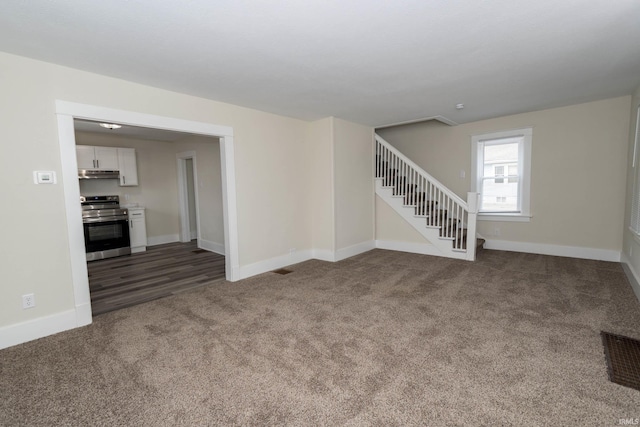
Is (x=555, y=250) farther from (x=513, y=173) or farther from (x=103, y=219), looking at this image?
(x=103, y=219)

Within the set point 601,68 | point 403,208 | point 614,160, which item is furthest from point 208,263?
point 614,160

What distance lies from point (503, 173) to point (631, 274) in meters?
2.41

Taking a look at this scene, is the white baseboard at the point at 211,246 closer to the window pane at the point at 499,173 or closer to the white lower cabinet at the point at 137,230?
the white lower cabinet at the point at 137,230

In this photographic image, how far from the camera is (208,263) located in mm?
5129

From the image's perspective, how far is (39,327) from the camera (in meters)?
2.62

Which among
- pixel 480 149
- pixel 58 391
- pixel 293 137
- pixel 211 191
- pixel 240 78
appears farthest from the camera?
pixel 211 191

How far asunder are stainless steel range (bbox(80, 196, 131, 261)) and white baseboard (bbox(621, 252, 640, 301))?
25.3 ft

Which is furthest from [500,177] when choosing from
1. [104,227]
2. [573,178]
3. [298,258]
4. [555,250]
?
[104,227]

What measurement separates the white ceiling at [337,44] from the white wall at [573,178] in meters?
1.01

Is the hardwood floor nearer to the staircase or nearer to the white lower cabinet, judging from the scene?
the white lower cabinet

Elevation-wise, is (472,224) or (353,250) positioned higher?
(472,224)

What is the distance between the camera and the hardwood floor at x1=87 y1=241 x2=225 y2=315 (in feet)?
11.7

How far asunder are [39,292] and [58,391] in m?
1.20

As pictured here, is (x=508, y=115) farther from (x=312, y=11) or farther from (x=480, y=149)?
(x=312, y=11)
